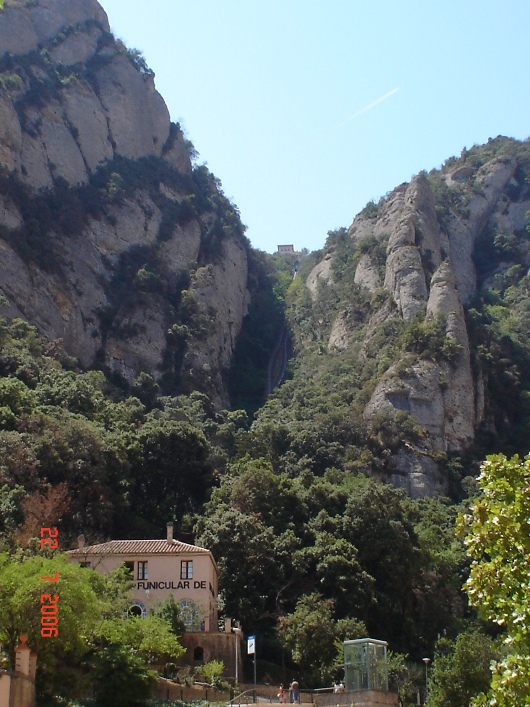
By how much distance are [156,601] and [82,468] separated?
12.8 metres

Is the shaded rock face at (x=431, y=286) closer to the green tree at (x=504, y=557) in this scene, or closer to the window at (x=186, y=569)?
the window at (x=186, y=569)

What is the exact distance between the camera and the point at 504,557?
1894 cm

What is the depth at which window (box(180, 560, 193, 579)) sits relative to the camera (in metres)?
45.2

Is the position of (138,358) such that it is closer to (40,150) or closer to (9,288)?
(9,288)

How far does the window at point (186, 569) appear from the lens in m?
45.2

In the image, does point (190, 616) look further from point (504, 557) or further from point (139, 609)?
point (504, 557)

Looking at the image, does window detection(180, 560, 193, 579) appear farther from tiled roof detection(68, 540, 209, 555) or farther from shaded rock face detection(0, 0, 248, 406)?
shaded rock face detection(0, 0, 248, 406)

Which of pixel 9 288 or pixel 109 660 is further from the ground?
pixel 9 288

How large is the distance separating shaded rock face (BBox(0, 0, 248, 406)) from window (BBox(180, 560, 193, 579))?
122ft

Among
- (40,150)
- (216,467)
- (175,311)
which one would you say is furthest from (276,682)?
(40,150)

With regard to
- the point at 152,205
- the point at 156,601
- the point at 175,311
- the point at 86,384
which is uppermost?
the point at 152,205

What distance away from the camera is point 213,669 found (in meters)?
38.9

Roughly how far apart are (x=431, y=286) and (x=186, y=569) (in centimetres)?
4960

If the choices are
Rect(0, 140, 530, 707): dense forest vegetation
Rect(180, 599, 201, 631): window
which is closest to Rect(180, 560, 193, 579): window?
Rect(180, 599, 201, 631): window
